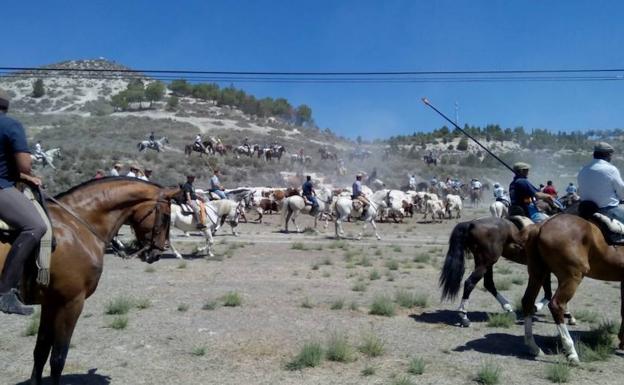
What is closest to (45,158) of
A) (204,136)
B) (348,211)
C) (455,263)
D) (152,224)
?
(204,136)

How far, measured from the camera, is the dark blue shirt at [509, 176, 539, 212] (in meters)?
9.29

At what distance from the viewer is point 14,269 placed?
178 inches

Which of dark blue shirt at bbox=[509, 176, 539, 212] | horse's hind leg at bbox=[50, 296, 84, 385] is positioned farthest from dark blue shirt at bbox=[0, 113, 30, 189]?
dark blue shirt at bbox=[509, 176, 539, 212]

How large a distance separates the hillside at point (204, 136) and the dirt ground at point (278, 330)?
443 inches

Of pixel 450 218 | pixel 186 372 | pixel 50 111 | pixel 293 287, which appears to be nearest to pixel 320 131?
pixel 50 111

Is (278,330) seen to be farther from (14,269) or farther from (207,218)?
(207,218)

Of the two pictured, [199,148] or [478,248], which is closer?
[478,248]

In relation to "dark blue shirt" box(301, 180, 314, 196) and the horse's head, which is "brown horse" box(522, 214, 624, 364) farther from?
"dark blue shirt" box(301, 180, 314, 196)

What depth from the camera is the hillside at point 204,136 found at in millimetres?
40625

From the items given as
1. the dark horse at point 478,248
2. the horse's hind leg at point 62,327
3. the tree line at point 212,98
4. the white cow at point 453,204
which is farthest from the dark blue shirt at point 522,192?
the tree line at point 212,98

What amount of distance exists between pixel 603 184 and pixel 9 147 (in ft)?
22.1

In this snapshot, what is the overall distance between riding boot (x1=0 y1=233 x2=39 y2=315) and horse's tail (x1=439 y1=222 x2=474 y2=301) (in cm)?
615

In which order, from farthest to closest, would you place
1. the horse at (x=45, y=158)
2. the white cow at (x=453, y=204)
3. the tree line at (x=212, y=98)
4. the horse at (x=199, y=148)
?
the tree line at (x=212, y=98) → the horse at (x=199, y=148) → the horse at (x=45, y=158) → the white cow at (x=453, y=204)

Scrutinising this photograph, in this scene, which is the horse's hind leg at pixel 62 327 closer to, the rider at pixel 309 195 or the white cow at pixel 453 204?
the rider at pixel 309 195
